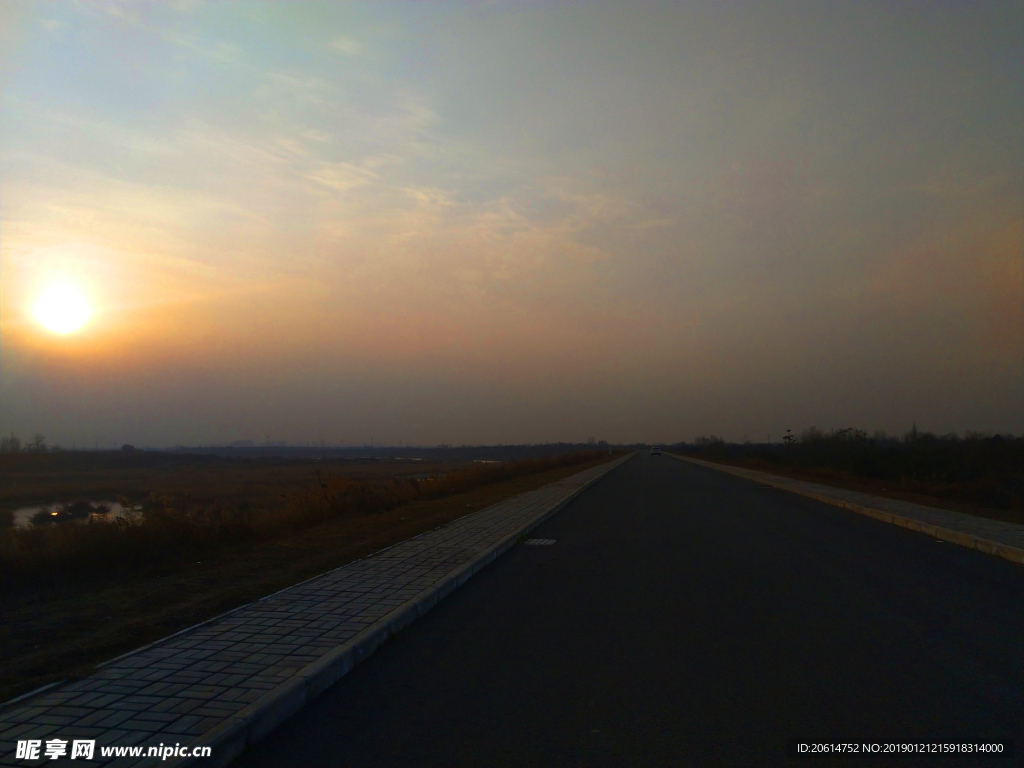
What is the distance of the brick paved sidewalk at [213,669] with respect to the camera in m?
4.30

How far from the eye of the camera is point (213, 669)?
540cm

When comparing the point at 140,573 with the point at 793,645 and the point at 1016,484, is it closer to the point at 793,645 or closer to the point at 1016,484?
the point at 793,645

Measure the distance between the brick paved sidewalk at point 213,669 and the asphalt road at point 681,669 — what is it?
0.41 metres

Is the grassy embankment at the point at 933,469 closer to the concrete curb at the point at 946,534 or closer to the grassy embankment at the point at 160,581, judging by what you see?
the concrete curb at the point at 946,534

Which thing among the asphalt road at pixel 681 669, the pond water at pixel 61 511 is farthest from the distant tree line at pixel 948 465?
the pond water at pixel 61 511

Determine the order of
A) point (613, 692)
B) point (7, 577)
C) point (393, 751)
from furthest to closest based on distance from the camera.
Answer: point (7, 577), point (613, 692), point (393, 751)

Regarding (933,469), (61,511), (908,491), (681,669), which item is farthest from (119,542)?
(933,469)

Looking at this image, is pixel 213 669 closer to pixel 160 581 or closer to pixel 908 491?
pixel 160 581

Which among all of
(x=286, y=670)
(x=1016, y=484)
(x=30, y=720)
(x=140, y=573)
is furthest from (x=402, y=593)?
(x=1016, y=484)

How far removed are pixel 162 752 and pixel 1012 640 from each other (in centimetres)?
711

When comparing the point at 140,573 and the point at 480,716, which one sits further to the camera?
the point at 140,573

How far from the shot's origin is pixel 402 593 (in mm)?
8125

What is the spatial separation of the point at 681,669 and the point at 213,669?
3.65m

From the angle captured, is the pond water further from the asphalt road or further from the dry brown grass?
the dry brown grass
